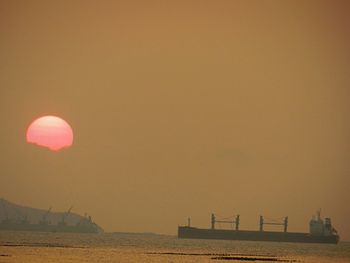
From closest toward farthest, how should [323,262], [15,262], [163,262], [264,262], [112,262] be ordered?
1. [15,262]
2. [112,262]
3. [163,262]
4. [264,262]
5. [323,262]

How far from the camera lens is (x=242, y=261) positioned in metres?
119

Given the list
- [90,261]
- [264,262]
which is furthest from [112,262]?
[264,262]

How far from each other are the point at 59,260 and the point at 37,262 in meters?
6.55

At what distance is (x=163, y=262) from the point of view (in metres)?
110

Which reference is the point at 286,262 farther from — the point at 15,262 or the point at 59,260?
the point at 15,262

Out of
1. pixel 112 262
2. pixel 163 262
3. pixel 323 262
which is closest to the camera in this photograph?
pixel 112 262

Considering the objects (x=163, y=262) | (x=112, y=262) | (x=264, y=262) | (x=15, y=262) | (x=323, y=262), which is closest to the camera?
(x=15, y=262)

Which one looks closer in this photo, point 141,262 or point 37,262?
point 37,262

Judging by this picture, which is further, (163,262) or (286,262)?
(286,262)

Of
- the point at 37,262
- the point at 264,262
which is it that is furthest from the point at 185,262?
the point at 37,262

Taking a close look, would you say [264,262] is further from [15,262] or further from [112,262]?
[15,262]

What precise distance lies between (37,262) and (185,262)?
2389 centimetres

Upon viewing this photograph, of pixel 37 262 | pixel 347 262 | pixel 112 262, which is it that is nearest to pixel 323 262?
pixel 347 262

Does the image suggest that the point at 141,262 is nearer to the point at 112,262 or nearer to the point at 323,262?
the point at 112,262
